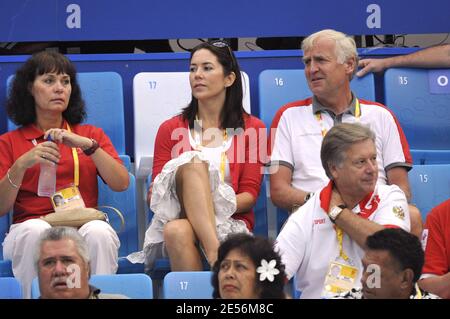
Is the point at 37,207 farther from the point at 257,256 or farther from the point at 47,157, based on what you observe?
the point at 257,256

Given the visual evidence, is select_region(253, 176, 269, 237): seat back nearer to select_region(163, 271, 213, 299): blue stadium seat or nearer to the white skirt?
the white skirt

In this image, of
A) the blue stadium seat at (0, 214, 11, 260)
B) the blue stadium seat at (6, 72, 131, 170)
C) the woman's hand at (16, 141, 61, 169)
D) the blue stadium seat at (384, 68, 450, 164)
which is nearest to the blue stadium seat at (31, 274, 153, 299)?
the woman's hand at (16, 141, 61, 169)

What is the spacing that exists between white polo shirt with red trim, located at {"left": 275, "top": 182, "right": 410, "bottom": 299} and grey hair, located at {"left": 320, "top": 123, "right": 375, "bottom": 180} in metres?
0.13

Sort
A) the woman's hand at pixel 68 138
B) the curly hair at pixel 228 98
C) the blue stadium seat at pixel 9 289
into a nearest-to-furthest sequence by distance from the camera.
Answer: the blue stadium seat at pixel 9 289, the woman's hand at pixel 68 138, the curly hair at pixel 228 98

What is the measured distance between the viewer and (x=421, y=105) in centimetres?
598

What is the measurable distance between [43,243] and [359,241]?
3.90ft

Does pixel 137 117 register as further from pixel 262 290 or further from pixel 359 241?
pixel 262 290

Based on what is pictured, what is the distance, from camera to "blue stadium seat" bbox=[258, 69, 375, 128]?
577 cm

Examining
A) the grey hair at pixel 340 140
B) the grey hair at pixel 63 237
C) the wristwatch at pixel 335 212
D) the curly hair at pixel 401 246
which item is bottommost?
the curly hair at pixel 401 246

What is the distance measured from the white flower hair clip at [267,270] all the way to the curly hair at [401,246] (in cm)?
34

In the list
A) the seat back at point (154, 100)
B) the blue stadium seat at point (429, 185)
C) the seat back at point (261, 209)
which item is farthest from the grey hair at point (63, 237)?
the blue stadium seat at point (429, 185)

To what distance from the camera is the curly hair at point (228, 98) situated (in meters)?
5.44

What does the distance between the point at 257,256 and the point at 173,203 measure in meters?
1.23

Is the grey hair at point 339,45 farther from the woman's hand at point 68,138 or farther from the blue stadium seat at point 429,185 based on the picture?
the woman's hand at point 68,138
